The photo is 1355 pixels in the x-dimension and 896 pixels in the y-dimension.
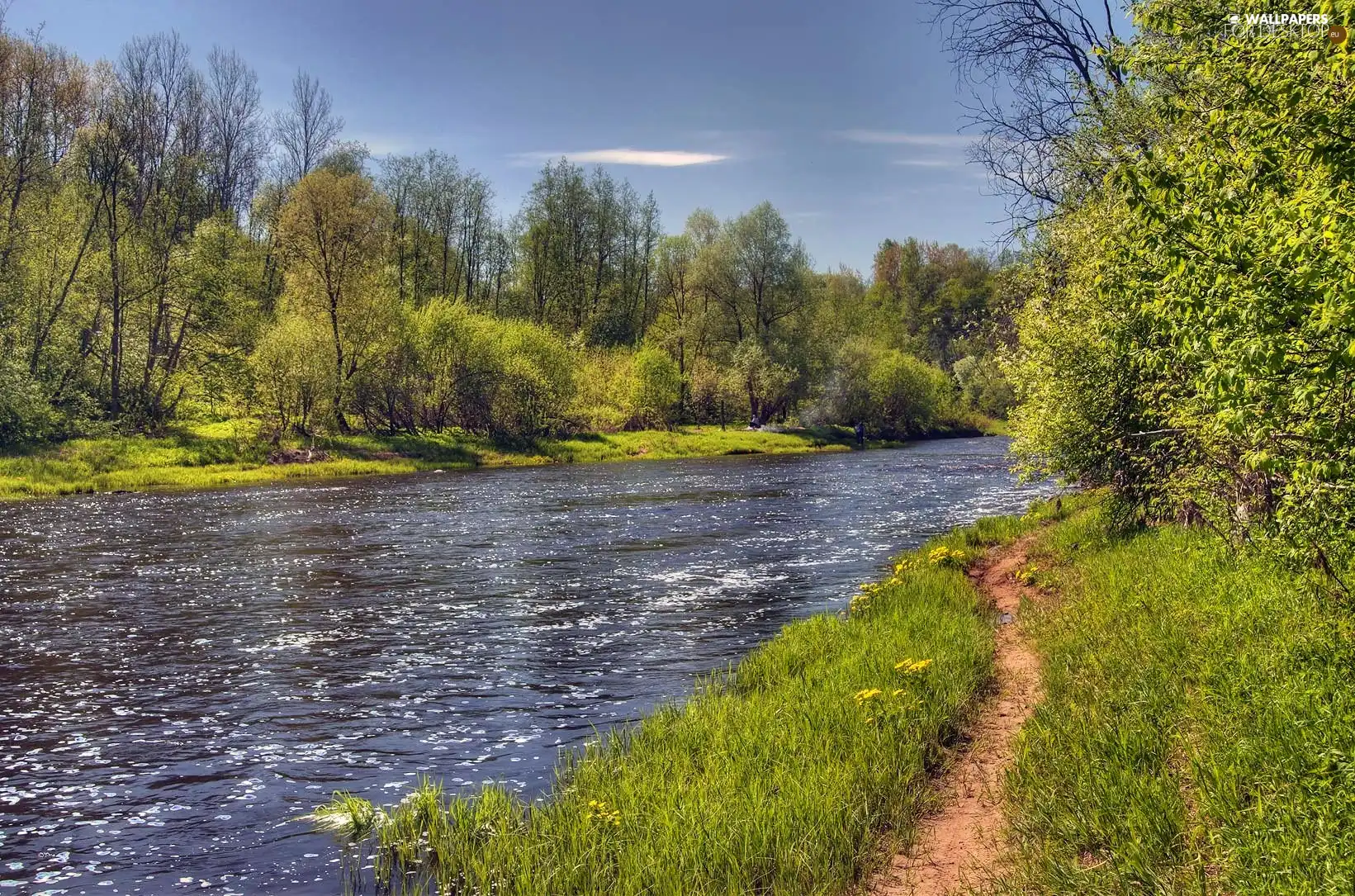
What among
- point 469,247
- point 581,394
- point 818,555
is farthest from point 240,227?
point 818,555

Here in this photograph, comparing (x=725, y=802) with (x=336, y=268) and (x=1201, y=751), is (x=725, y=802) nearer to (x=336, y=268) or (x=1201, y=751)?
(x=1201, y=751)

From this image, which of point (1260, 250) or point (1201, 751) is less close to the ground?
point (1260, 250)

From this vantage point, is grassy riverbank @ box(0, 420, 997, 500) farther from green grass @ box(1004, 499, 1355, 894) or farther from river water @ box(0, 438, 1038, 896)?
green grass @ box(1004, 499, 1355, 894)

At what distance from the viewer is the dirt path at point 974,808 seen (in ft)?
25.3

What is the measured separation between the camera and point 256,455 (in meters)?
53.7

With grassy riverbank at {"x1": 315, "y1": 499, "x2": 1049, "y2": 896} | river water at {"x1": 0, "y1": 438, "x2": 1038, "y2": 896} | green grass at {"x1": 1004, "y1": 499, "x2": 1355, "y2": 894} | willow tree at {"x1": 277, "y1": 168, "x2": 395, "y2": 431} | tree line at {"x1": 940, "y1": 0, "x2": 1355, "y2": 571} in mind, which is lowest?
river water at {"x1": 0, "y1": 438, "x2": 1038, "y2": 896}

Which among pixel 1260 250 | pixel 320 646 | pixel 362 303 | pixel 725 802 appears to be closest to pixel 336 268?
pixel 362 303

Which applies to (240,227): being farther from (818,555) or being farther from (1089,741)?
(1089,741)

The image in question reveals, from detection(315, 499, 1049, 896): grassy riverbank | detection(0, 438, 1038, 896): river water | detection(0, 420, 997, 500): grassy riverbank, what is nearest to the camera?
detection(315, 499, 1049, 896): grassy riverbank

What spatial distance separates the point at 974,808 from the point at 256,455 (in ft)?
173

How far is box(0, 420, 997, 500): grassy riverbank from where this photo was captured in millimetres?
44281

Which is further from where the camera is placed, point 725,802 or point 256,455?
point 256,455

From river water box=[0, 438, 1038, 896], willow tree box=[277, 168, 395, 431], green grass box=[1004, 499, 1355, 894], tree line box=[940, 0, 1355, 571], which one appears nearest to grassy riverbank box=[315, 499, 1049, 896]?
river water box=[0, 438, 1038, 896]

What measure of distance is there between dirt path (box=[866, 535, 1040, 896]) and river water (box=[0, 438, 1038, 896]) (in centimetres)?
451
